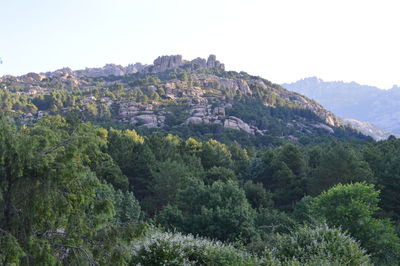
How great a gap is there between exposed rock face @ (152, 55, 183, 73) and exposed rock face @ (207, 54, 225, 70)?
15538 mm

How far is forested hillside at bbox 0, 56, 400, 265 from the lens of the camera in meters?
6.16

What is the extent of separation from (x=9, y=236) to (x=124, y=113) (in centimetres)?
9101

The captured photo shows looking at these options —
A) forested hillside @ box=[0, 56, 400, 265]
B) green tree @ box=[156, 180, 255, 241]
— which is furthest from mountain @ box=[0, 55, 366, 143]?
green tree @ box=[156, 180, 255, 241]

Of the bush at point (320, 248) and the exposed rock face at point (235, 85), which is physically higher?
the exposed rock face at point (235, 85)

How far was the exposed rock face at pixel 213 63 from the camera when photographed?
598ft

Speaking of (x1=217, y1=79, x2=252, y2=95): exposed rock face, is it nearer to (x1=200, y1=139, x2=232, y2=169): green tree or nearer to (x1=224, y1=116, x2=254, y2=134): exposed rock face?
(x1=224, y1=116, x2=254, y2=134): exposed rock face

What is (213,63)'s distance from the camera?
185 metres

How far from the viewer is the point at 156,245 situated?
11641 mm

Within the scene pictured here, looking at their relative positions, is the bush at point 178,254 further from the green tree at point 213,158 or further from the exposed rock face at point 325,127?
the exposed rock face at point 325,127

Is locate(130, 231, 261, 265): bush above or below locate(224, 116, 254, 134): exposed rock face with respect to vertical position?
below

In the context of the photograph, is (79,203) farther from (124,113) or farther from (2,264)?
(124,113)

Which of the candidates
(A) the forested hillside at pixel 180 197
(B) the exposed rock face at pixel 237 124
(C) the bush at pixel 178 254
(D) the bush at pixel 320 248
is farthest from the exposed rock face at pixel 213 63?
(C) the bush at pixel 178 254

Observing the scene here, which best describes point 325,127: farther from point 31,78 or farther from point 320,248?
point 31,78

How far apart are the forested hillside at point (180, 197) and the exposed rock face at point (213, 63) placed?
95.9 meters
